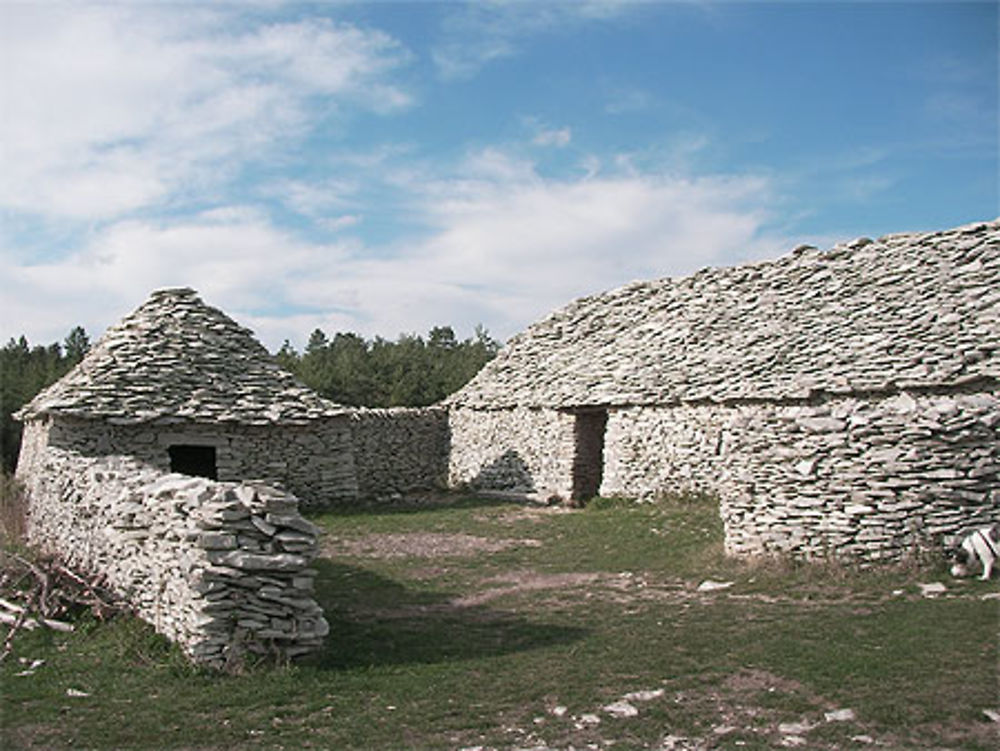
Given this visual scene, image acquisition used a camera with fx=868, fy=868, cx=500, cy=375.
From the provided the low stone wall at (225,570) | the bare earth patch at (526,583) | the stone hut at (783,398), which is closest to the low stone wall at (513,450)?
the stone hut at (783,398)

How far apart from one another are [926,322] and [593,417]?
738cm

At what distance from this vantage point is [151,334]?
18.6 m

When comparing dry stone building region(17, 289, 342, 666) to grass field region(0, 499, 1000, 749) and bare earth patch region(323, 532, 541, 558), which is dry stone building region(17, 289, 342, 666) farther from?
bare earth patch region(323, 532, 541, 558)

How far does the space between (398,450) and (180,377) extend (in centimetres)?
690

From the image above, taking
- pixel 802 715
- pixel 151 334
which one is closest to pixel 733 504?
pixel 802 715

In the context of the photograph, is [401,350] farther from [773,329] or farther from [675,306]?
[773,329]

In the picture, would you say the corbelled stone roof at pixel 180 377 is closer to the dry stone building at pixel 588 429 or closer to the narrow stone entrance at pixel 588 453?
the dry stone building at pixel 588 429

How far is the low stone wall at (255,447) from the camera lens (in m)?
16.5

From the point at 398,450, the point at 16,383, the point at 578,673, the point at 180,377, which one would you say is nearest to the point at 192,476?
the point at 180,377

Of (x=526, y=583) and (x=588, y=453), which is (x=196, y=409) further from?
(x=526, y=583)

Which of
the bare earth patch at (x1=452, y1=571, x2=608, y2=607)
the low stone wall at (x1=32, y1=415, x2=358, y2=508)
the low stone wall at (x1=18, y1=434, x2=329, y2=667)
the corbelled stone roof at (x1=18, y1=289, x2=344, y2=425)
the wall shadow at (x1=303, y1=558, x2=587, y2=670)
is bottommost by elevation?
the wall shadow at (x1=303, y1=558, x2=587, y2=670)

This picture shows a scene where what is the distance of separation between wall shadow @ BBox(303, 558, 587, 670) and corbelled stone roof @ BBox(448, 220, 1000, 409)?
8.10 m

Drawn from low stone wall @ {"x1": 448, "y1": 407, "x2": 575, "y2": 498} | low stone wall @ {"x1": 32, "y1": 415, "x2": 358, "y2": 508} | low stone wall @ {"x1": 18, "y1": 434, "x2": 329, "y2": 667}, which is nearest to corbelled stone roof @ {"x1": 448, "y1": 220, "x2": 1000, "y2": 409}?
low stone wall @ {"x1": 448, "y1": 407, "x2": 575, "y2": 498}

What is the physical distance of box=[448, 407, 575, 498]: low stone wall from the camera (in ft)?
64.4
